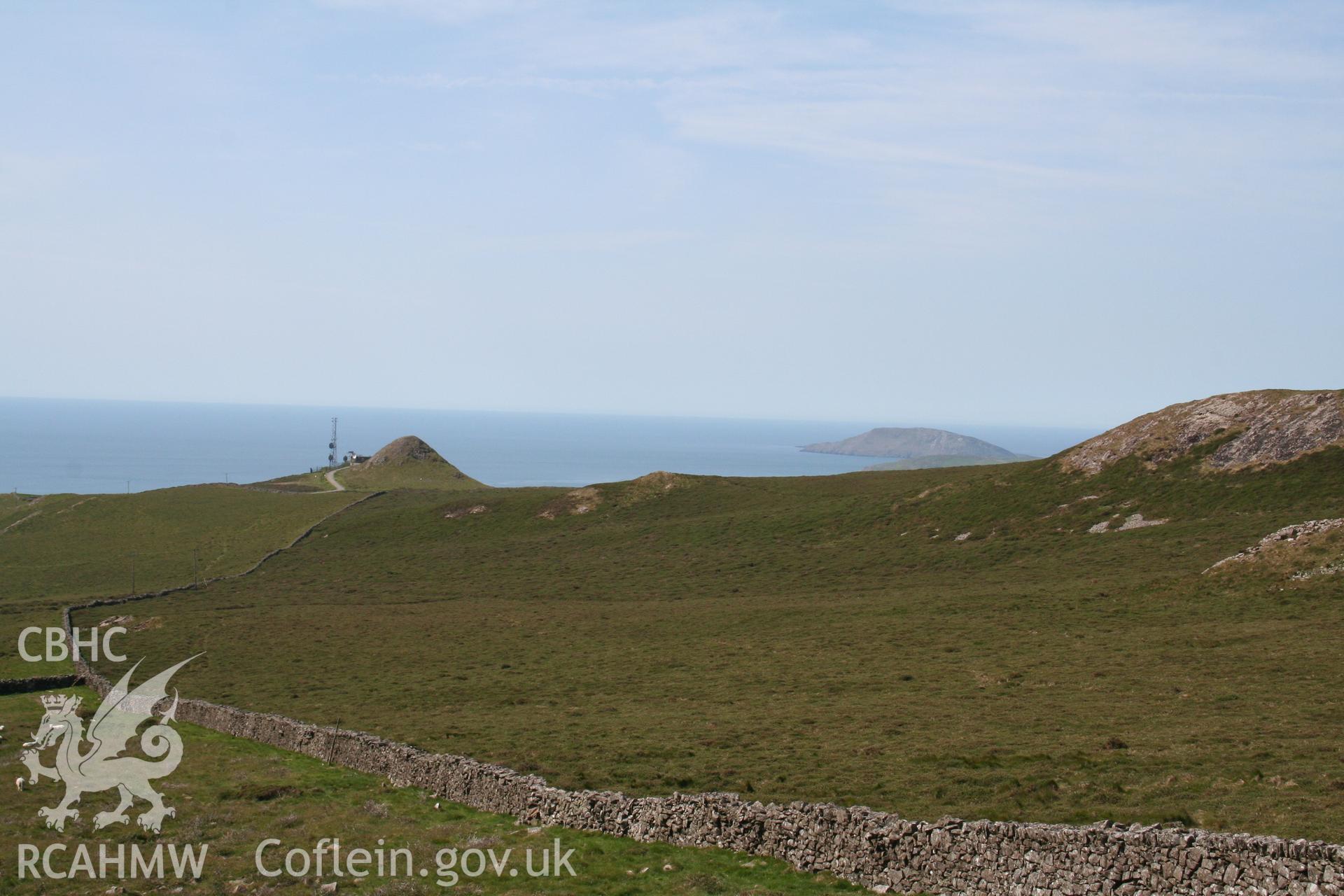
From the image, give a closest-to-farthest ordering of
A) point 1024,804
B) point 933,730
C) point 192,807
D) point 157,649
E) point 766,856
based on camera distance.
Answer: point 766,856 < point 1024,804 < point 192,807 < point 933,730 < point 157,649

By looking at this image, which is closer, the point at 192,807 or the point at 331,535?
the point at 192,807

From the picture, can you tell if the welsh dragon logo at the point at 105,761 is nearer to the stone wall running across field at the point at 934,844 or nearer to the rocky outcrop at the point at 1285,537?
the stone wall running across field at the point at 934,844

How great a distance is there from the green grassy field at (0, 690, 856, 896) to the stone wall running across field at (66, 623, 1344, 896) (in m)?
0.49

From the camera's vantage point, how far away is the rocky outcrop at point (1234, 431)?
7362 centimetres

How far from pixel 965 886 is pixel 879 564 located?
57337mm

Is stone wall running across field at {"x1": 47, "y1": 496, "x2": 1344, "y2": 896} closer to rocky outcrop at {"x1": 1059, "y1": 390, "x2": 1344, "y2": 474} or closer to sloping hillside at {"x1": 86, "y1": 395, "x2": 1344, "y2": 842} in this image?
sloping hillside at {"x1": 86, "y1": 395, "x2": 1344, "y2": 842}

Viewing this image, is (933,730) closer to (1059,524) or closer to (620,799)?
(620,799)

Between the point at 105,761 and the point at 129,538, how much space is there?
293 ft

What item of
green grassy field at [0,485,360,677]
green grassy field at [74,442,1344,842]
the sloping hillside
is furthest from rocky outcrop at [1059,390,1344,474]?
green grassy field at [0,485,360,677]

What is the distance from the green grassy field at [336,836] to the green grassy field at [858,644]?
446cm

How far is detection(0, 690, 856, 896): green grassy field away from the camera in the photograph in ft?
63.9

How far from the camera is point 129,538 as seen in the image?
10769 centimetres

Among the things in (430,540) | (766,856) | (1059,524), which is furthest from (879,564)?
Result: (766,856)

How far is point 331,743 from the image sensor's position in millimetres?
31250
